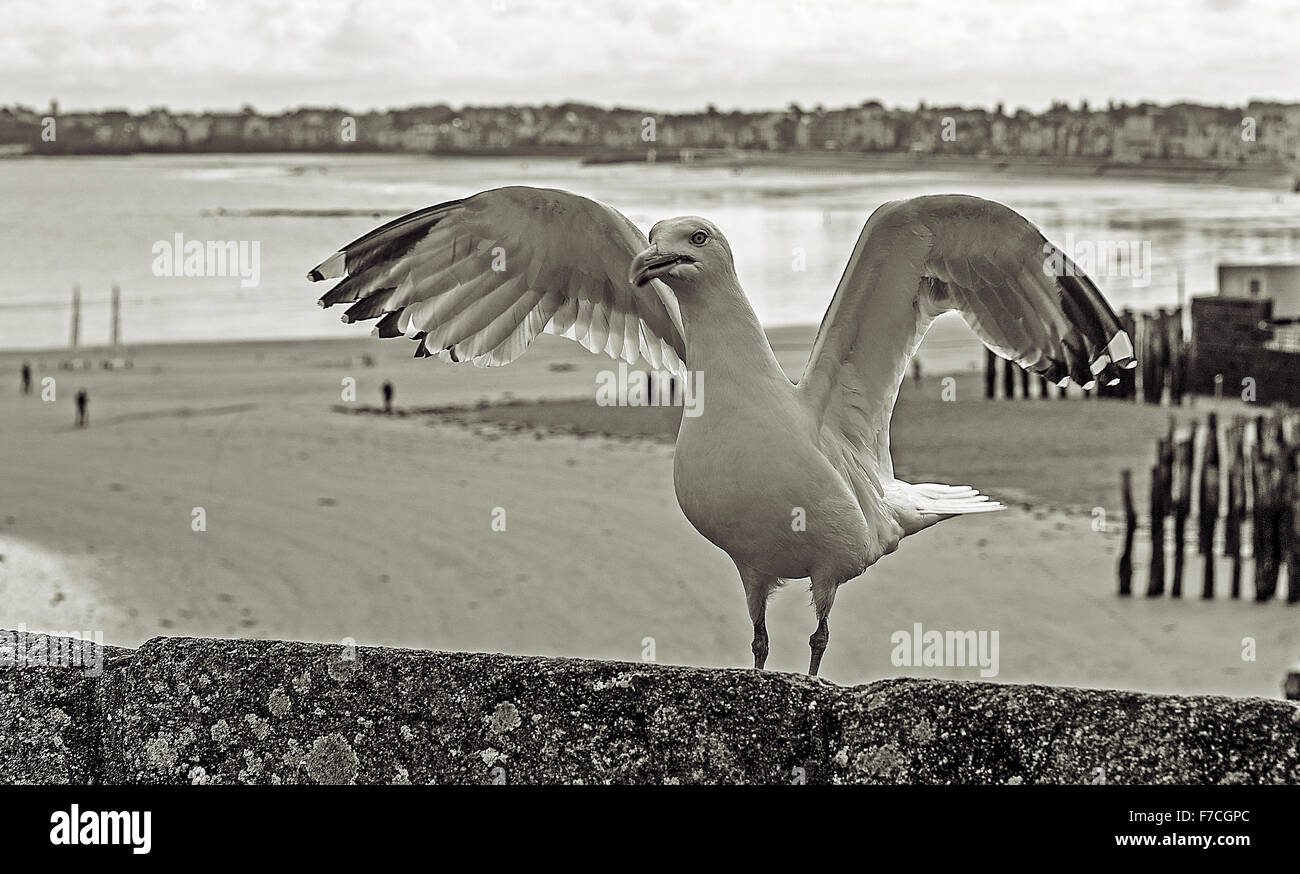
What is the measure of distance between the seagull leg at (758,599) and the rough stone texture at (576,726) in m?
0.60

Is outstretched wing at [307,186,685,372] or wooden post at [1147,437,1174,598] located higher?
outstretched wing at [307,186,685,372]

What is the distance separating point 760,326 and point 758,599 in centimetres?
81

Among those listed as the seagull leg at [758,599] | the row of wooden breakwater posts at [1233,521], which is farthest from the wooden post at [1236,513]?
the seagull leg at [758,599]

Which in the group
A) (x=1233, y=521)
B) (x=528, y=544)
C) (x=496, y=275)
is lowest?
(x=528, y=544)

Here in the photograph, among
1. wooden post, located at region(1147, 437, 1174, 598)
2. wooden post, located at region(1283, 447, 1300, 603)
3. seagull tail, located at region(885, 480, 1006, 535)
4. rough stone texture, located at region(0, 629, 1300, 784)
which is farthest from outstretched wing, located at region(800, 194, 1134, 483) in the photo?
wooden post, located at region(1283, 447, 1300, 603)

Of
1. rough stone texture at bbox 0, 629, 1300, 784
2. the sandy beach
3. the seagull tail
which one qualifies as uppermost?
the seagull tail

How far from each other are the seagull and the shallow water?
1810 millimetres

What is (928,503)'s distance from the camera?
14.5ft

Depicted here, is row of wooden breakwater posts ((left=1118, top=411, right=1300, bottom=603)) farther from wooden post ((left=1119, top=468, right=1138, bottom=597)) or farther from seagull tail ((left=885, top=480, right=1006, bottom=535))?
seagull tail ((left=885, top=480, right=1006, bottom=535))

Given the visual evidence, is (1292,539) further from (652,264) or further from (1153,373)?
(652,264)

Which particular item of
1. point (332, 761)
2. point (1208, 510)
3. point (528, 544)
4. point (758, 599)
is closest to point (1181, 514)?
point (1208, 510)

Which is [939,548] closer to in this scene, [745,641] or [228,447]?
[745,641]

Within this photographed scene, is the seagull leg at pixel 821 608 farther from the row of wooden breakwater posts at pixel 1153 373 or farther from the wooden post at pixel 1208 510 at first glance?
the row of wooden breakwater posts at pixel 1153 373

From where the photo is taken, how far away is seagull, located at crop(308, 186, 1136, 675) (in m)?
3.77
